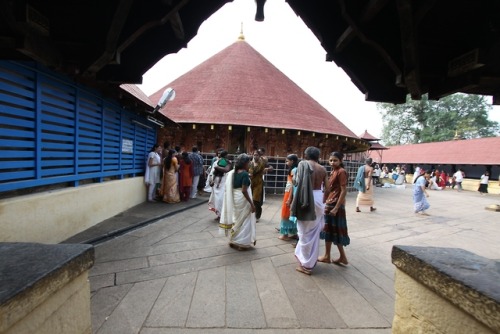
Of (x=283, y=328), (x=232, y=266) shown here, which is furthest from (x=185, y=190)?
(x=283, y=328)

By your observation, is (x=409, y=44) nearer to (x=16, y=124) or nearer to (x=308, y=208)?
(x=308, y=208)

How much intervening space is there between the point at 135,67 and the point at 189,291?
2721 mm

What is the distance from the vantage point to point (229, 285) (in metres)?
3.14

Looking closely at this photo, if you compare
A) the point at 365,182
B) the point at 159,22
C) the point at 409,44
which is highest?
the point at 159,22

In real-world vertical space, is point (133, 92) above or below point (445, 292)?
above

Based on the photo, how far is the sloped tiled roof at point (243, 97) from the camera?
11.7 meters

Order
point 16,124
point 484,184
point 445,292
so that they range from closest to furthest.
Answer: point 445,292, point 16,124, point 484,184

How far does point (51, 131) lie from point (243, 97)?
9952mm

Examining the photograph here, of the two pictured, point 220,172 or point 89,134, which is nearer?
point 89,134

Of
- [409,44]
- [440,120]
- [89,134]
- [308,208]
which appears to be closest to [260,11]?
[409,44]

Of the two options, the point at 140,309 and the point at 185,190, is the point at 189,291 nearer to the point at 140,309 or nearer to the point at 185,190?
the point at 140,309

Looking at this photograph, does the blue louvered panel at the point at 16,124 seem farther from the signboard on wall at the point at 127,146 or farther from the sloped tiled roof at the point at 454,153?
the sloped tiled roof at the point at 454,153

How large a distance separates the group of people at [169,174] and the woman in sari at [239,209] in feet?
12.9

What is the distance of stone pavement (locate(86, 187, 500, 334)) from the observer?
2459mm
